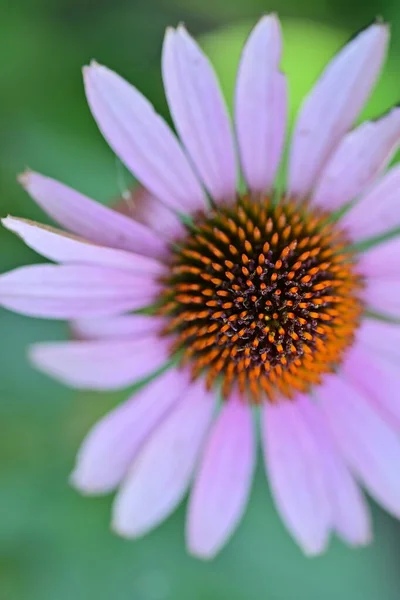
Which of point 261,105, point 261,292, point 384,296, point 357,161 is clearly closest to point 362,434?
point 384,296

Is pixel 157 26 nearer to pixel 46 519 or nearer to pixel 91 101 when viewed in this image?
pixel 91 101

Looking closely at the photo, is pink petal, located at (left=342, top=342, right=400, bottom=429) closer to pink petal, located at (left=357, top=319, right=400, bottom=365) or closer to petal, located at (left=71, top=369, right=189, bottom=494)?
pink petal, located at (left=357, top=319, right=400, bottom=365)

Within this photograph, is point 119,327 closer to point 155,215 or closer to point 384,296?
point 155,215

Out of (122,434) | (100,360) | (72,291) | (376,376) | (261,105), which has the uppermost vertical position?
(261,105)

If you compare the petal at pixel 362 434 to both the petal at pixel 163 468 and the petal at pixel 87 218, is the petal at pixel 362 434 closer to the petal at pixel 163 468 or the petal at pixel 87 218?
the petal at pixel 163 468

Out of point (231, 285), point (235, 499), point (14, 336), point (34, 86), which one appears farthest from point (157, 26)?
point (235, 499)

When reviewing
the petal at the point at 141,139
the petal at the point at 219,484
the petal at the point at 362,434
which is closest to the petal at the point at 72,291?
the petal at the point at 141,139
